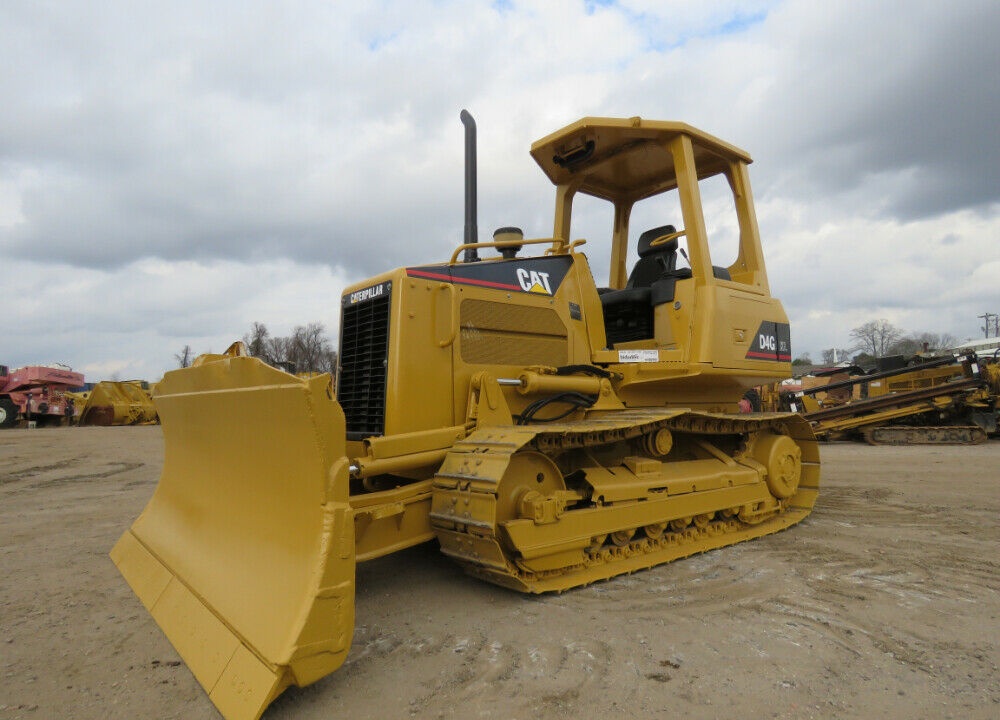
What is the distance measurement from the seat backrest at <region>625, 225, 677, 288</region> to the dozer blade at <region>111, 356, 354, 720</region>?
3.97 metres

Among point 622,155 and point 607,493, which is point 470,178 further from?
point 607,493

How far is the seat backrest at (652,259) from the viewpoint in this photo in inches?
232

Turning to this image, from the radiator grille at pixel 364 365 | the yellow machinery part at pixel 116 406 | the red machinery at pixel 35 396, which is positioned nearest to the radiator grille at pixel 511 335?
the radiator grille at pixel 364 365

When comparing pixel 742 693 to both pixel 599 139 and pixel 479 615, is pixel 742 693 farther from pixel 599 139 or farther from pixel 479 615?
pixel 599 139

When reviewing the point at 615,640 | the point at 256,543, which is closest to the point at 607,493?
the point at 615,640

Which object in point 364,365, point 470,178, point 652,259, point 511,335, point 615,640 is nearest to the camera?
point 615,640

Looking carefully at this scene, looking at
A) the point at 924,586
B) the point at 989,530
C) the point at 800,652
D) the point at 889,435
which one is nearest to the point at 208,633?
the point at 800,652

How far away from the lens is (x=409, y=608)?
143 inches

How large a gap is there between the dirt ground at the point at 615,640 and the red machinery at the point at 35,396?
76.8 feet

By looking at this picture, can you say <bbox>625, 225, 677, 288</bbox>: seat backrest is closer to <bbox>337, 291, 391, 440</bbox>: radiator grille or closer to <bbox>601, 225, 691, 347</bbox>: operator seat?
<bbox>601, 225, 691, 347</bbox>: operator seat

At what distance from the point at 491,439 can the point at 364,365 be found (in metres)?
1.14

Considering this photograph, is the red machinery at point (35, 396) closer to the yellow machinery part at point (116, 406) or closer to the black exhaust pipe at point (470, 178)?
the yellow machinery part at point (116, 406)

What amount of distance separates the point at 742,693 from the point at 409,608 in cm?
187

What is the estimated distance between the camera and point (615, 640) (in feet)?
10.2
